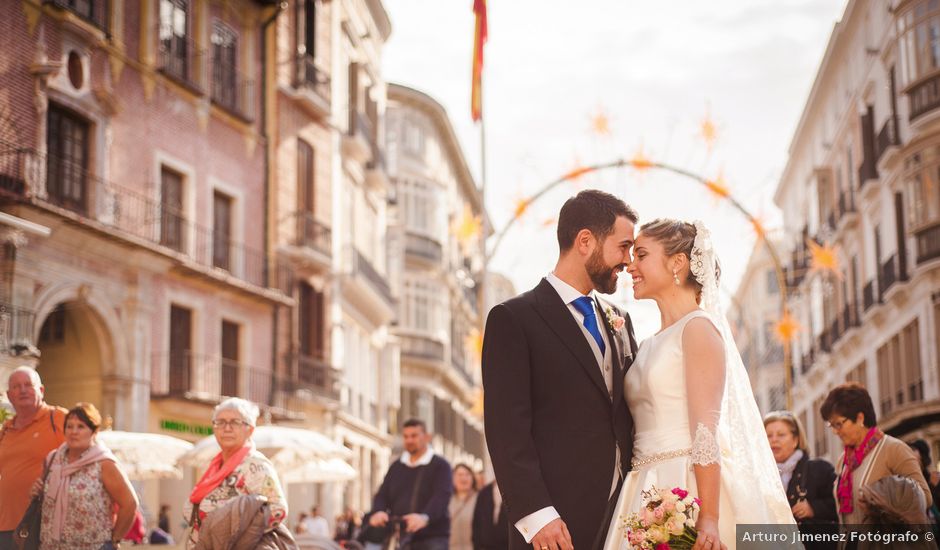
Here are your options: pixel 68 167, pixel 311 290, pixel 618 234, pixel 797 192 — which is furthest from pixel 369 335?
pixel 618 234

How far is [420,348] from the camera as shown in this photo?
2311 inches

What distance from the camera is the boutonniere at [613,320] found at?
21.0 ft

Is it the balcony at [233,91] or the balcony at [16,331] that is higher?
the balcony at [233,91]

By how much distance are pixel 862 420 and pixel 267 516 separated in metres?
4.02

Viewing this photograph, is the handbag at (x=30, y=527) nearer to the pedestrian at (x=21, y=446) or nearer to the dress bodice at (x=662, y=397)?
the pedestrian at (x=21, y=446)

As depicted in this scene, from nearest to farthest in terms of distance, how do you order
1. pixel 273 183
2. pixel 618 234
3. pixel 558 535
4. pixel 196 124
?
pixel 558 535, pixel 618 234, pixel 196 124, pixel 273 183

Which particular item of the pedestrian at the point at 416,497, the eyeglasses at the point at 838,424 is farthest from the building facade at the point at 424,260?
the eyeglasses at the point at 838,424

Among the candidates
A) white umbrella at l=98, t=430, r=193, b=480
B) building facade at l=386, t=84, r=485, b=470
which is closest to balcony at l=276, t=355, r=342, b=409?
white umbrella at l=98, t=430, r=193, b=480

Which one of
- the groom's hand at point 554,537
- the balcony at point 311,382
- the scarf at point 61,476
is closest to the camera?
the groom's hand at point 554,537

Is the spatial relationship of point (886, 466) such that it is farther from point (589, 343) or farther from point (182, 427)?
point (182, 427)

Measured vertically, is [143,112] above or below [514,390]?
above

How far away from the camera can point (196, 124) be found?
30.1 metres

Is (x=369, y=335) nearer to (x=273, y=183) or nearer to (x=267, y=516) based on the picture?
(x=273, y=183)

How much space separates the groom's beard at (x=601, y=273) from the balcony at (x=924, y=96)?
32.4 m
